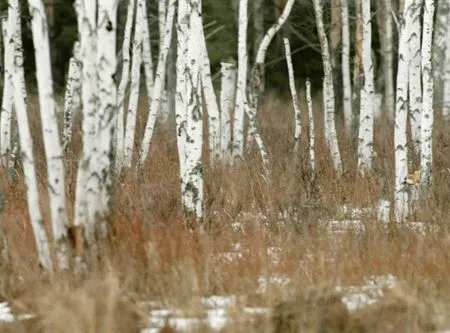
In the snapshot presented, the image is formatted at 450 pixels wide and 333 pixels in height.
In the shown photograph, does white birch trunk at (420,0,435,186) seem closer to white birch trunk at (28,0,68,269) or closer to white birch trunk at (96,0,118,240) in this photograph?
white birch trunk at (96,0,118,240)

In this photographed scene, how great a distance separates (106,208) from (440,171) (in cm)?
516

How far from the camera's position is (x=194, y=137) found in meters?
6.94

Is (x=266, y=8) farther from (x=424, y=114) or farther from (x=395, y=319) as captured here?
(x=395, y=319)

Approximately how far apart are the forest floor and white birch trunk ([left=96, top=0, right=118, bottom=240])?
18 centimetres

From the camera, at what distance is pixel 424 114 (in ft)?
26.5

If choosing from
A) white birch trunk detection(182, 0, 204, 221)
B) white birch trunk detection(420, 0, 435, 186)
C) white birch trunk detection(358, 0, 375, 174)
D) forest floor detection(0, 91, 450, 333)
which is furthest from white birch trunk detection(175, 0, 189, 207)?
white birch trunk detection(358, 0, 375, 174)

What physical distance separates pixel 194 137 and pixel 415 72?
2885mm

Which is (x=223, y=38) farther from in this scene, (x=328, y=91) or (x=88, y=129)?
(x=88, y=129)

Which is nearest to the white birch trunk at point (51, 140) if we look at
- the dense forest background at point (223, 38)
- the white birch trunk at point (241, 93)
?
the white birch trunk at point (241, 93)

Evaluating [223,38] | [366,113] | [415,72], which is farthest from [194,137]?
[223,38]

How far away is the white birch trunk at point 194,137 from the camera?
6.91 meters

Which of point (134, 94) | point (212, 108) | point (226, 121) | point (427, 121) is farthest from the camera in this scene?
point (226, 121)

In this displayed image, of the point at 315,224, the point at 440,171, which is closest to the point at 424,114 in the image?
the point at 440,171

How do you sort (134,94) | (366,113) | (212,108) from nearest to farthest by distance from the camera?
1. (212,108)
2. (366,113)
3. (134,94)
